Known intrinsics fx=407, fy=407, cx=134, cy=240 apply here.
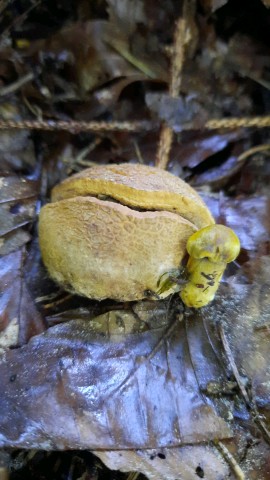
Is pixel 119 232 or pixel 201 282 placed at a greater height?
pixel 119 232

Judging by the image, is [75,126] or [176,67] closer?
[75,126]

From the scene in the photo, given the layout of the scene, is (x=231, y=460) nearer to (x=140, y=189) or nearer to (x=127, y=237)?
(x=127, y=237)

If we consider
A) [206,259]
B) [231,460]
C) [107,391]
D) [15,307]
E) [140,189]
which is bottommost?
[231,460]

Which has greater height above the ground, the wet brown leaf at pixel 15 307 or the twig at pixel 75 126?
the twig at pixel 75 126

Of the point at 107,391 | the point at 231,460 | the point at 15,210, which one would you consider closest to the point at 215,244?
the point at 107,391

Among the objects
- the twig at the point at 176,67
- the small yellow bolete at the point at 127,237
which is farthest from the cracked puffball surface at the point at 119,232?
the twig at the point at 176,67

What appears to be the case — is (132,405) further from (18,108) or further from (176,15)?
(176,15)

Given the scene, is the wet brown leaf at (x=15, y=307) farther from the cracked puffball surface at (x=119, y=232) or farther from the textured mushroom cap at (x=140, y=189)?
the textured mushroom cap at (x=140, y=189)

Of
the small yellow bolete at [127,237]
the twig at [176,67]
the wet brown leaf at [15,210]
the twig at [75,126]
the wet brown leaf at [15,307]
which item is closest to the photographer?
the small yellow bolete at [127,237]
